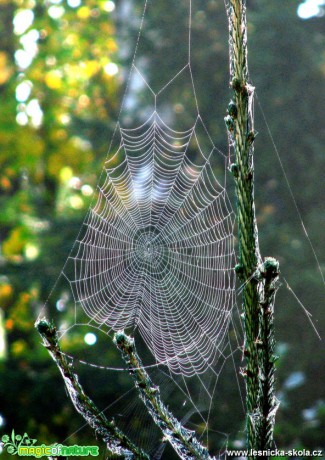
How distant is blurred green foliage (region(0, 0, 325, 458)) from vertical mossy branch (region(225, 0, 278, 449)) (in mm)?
5445

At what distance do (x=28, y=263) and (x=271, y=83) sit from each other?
434 centimetres

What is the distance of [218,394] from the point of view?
8.27m

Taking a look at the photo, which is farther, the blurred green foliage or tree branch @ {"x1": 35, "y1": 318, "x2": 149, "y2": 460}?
the blurred green foliage

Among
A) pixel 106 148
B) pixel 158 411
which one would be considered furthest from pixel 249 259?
pixel 106 148

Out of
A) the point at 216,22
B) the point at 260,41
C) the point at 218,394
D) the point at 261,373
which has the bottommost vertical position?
the point at 218,394

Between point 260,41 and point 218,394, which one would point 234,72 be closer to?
point 218,394

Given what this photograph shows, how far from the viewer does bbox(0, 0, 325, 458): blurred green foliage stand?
8.45 m

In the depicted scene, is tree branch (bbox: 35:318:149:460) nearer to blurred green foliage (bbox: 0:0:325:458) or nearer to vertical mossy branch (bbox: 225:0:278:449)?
vertical mossy branch (bbox: 225:0:278:449)

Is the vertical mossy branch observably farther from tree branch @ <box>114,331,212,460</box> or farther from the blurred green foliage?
the blurred green foliage

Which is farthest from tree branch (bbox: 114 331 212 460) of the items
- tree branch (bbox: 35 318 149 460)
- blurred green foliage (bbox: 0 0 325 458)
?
blurred green foliage (bbox: 0 0 325 458)

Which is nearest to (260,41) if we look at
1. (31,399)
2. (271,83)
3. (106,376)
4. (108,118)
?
(271,83)

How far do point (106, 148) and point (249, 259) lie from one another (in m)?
8.91

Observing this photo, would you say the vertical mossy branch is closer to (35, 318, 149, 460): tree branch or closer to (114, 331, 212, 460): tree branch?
(114, 331, 212, 460): tree branch

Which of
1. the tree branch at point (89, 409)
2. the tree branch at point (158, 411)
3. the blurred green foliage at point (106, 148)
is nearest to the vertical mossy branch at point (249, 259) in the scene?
the tree branch at point (158, 411)
